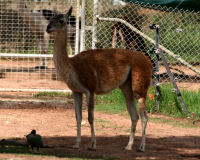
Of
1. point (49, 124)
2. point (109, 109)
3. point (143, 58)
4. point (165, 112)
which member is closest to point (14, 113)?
point (49, 124)

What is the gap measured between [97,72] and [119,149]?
3.61ft

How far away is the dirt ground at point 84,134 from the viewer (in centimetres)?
659

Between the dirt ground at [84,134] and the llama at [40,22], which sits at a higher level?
the llama at [40,22]

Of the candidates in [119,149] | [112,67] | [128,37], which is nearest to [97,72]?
[112,67]

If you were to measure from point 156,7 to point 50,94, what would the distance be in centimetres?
310

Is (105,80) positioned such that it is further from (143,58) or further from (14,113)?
(14,113)

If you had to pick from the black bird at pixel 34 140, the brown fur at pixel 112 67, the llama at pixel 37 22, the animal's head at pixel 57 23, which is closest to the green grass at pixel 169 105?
the brown fur at pixel 112 67

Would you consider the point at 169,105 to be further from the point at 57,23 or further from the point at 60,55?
the point at 57,23

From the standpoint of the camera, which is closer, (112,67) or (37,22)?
(112,67)

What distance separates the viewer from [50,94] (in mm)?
11812

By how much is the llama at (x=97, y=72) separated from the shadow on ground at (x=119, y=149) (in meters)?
0.21

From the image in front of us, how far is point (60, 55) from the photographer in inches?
274

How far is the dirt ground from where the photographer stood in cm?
659

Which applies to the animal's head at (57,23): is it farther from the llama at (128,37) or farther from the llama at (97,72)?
the llama at (128,37)
